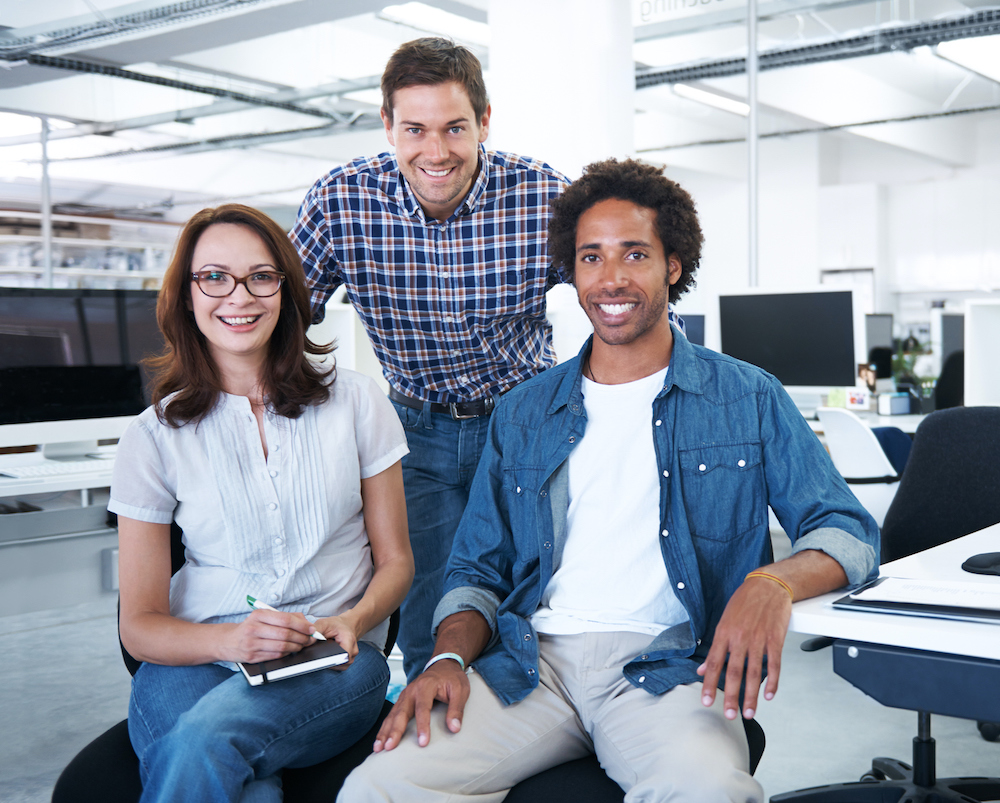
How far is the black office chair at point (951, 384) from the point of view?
14.6 feet

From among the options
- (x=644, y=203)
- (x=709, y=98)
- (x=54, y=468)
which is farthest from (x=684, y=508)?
(x=709, y=98)

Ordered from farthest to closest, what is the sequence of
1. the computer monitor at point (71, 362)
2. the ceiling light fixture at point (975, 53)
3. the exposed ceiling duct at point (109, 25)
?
the ceiling light fixture at point (975, 53) < the exposed ceiling duct at point (109, 25) < the computer monitor at point (71, 362)

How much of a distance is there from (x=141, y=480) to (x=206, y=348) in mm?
275

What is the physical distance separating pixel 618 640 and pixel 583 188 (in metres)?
0.82

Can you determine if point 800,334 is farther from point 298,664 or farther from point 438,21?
point 438,21

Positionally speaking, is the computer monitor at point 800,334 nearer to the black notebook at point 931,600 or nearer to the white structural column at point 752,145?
the white structural column at point 752,145

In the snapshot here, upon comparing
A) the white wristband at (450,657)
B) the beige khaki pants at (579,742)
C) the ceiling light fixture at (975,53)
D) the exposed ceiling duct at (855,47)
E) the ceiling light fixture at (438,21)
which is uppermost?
the ceiling light fixture at (438,21)

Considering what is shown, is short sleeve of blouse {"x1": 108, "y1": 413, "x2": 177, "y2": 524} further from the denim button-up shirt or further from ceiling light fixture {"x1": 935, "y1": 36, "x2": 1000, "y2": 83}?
ceiling light fixture {"x1": 935, "y1": 36, "x2": 1000, "y2": 83}

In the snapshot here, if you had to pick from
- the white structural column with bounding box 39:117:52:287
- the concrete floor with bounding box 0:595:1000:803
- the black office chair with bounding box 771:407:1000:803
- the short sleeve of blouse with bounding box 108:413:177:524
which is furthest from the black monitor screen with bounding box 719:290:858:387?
the white structural column with bounding box 39:117:52:287

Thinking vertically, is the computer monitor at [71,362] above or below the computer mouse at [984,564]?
above

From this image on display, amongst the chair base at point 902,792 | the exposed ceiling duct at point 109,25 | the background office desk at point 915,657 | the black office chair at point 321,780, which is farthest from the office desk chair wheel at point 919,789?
the exposed ceiling duct at point 109,25

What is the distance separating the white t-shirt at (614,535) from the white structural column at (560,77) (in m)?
2.85

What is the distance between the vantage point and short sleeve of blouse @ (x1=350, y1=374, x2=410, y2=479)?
1.73 m

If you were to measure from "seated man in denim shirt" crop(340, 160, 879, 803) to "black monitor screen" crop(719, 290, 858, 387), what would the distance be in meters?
2.55
